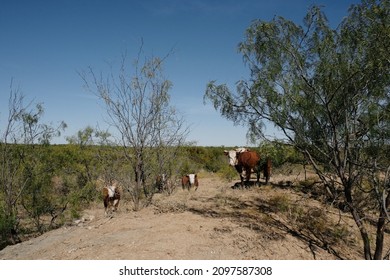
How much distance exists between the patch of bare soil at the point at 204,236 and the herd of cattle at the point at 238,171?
2.32 metres

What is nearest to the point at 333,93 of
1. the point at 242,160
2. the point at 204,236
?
the point at 204,236

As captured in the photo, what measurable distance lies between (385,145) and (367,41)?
2178 mm

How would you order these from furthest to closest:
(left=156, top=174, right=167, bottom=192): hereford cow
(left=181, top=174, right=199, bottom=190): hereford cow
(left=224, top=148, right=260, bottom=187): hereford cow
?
(left=181, top=174, right=199, bottom=190): hereford cow → (left=156, top=174, right=167, bottom=192): hereford cow → (left=224, top=148, right=260, bottom=187): hereford cow

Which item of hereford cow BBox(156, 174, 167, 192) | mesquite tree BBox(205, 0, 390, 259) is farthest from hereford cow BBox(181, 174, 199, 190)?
mesquite tree BBox(205, 0, 390, 259)

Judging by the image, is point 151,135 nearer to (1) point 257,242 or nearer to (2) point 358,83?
(1) point 257,242

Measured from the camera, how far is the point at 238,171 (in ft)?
40.5

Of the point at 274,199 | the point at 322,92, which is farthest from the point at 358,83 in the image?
the point at 274,199

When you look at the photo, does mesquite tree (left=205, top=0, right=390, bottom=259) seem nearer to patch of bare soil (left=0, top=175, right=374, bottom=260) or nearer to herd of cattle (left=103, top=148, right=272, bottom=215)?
patch of bare soil (left=0, top=175, right=374, bottom=260)

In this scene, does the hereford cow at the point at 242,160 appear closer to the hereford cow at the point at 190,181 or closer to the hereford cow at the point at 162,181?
the hereford cow at the point at 190,181

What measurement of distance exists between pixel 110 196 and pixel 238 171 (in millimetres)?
4982

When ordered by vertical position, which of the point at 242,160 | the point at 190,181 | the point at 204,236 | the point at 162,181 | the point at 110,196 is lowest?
the point at 204,236

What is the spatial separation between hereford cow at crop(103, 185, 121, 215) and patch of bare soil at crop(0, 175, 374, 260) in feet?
7.33

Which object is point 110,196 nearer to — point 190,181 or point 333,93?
point 190,181

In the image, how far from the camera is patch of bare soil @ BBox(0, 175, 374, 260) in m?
5.88
